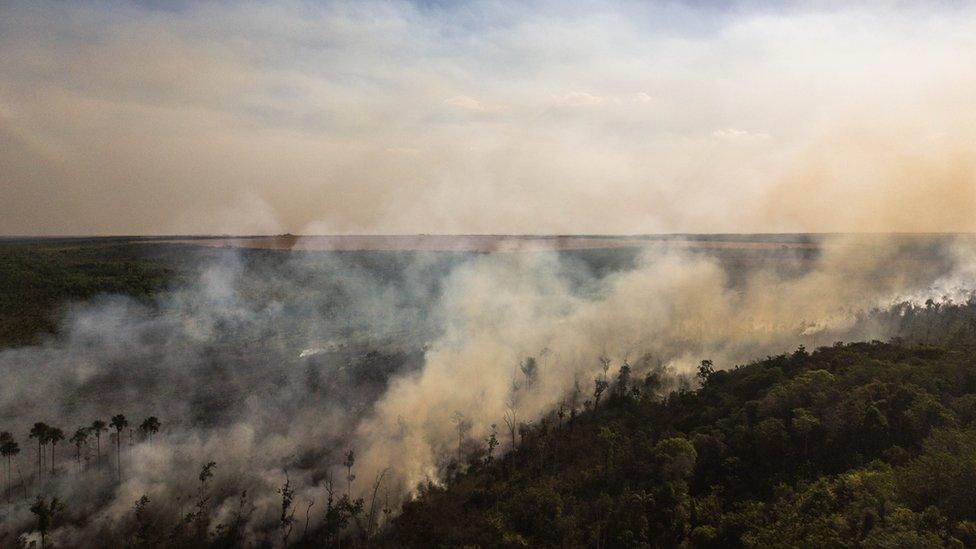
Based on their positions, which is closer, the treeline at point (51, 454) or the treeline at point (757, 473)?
the treeline at point (757, 473)

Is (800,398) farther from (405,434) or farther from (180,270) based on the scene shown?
(180,270)

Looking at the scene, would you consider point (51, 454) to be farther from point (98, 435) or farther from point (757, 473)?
point (757, 473)

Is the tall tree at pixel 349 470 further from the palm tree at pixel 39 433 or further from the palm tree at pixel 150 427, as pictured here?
the palm tree at pixel 39 433

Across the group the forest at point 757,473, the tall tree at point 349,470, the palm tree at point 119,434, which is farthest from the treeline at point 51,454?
the forest at point 757,473

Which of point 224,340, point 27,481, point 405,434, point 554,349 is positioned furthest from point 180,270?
point 554,349

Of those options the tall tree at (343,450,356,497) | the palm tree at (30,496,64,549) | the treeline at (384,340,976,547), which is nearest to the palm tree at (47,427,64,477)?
the palm tree at (30,496,64,549)
